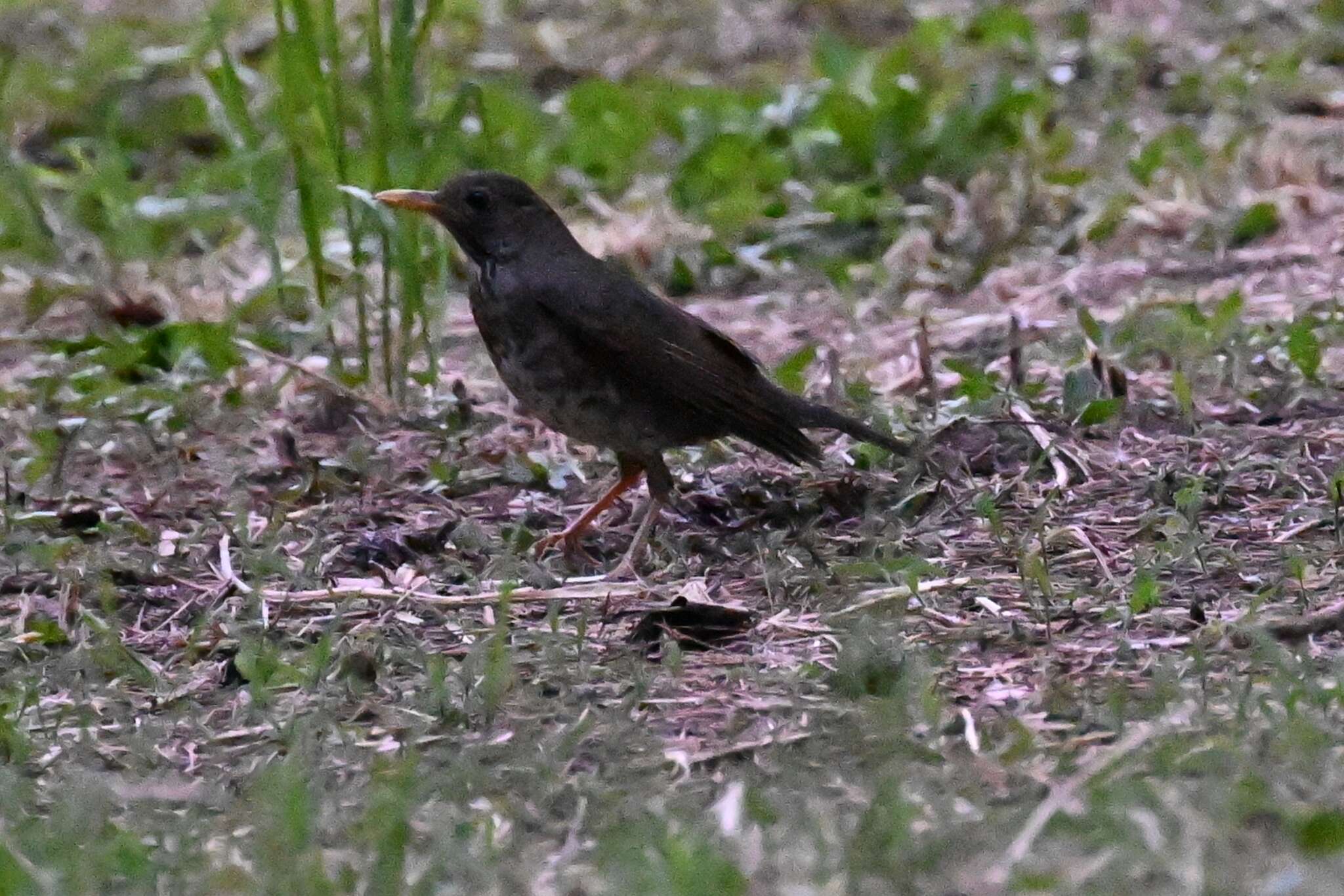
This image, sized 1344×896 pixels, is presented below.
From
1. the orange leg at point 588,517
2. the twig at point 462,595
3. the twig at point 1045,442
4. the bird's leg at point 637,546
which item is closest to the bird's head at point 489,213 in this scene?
the orange leg at point 588,517

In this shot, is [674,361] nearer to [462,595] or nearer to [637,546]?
[637,546]

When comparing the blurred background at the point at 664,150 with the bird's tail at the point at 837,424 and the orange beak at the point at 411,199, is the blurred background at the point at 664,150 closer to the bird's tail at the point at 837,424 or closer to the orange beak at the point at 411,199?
the orange beak at the point at 411,199

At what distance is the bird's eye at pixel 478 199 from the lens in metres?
5.82

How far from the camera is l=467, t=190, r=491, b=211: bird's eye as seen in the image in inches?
229

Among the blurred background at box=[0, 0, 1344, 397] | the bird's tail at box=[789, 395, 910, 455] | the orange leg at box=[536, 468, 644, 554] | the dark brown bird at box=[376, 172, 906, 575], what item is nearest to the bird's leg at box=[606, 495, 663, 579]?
the dark brown bird at box=[376, 172, 906, 575]

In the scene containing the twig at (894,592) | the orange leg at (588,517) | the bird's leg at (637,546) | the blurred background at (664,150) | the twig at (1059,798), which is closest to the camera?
the twig at (1059,798)

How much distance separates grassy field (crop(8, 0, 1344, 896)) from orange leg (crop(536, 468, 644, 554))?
0.07m

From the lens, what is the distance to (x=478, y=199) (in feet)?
19.1

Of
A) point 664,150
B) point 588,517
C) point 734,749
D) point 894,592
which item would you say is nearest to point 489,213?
point 588,517

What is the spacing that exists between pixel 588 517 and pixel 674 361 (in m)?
0.49

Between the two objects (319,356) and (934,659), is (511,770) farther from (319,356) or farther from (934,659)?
(319,356)

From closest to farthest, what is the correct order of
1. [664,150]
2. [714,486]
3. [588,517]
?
[588,517], [714,486], [664,150]

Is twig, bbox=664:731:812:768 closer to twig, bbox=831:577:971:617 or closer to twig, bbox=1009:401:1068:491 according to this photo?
twig, bbox=831:577:971:617

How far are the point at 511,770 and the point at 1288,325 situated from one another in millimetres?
3329
